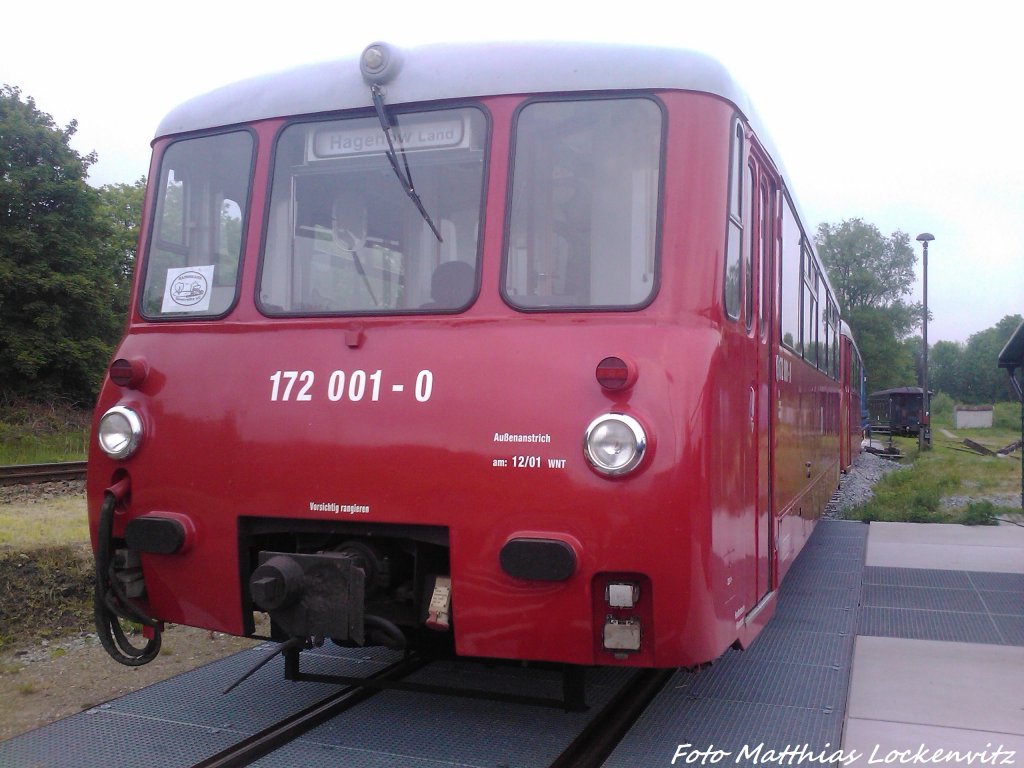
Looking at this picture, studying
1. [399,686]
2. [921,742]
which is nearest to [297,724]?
[399,686]

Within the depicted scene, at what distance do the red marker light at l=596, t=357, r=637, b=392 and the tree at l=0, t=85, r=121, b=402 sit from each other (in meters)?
25.4

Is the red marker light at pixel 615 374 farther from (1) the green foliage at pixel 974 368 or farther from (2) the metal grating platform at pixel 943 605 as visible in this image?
(1) the green foliage at pixel 974 368

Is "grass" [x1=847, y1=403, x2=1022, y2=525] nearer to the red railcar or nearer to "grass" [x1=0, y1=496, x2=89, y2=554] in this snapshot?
the red railcar

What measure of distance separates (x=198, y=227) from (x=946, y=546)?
338 inches

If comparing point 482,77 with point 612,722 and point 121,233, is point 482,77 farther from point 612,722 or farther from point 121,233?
point 121,233

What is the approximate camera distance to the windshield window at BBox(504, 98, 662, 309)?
3934 mm

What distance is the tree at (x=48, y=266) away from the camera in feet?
85.8

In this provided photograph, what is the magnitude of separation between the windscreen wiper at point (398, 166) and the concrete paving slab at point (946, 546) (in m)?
6.65

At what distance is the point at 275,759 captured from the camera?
160 inches

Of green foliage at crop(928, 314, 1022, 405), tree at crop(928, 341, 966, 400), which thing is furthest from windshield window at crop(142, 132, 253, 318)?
tree at crop(928, 341, 966, 400)

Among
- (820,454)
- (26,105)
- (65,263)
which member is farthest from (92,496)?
(26,105)

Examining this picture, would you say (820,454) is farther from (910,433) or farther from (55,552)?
(910,433)

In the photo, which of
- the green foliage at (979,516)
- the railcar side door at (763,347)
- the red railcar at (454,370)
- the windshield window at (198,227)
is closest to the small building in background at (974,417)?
the green foliage at (979,516)

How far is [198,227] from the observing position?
15.1 ft
